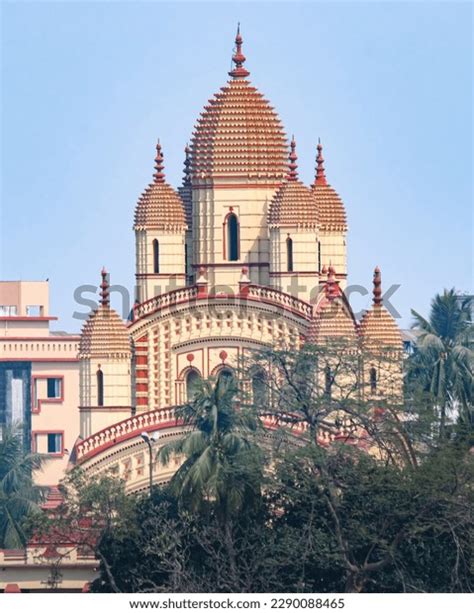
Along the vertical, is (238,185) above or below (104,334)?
above

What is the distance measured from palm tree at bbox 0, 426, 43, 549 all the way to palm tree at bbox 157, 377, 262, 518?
6.57 meters

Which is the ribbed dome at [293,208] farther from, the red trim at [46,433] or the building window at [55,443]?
the building window at [55,443]

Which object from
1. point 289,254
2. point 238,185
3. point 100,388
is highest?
point 238,185

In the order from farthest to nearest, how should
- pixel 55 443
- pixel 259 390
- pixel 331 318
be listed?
1. pixel 55 443
2. pixel 331 318
3. pixel 259 390

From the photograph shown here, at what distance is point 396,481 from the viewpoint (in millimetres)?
82688

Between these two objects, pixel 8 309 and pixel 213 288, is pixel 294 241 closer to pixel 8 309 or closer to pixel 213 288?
pixel 213 288

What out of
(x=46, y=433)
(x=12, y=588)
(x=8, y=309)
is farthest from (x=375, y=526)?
(x=8, y=309)

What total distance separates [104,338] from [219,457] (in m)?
19.1

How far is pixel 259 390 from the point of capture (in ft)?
299

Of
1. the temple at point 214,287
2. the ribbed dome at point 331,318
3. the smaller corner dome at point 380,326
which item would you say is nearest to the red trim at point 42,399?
the temple at point 214,287

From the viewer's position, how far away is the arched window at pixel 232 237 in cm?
10650

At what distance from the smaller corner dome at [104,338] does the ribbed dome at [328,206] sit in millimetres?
8350
